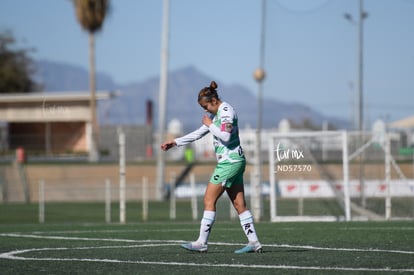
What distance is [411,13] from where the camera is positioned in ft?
84.0

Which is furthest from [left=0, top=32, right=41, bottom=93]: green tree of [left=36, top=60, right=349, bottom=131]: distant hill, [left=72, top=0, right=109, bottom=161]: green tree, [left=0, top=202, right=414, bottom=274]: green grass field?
[left=0, top=202, right=414, bottom=274]: green grass field

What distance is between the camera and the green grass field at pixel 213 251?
10070 mm

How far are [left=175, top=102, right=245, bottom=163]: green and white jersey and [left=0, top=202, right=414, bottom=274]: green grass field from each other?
3.91 ft

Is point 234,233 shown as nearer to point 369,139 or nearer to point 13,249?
point 13,249

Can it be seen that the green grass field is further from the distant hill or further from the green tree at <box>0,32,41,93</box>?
the green tree at <box>0,32,41,93</box>

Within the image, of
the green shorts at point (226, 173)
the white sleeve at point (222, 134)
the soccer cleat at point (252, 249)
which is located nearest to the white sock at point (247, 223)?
the soccer cleat at point (252, 249)

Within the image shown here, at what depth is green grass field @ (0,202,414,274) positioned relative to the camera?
33.0ft

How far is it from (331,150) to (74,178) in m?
20.0

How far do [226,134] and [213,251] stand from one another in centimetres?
155

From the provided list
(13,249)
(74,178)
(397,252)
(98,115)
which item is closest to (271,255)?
(397,252)

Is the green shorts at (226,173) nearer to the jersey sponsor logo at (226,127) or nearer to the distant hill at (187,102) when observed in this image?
the jersey sponsor logo at (226,127)

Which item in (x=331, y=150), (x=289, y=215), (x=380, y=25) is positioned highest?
(x=380, y=25)

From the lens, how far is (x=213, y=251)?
39.9 ft

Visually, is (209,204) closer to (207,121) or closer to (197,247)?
(197,247)
